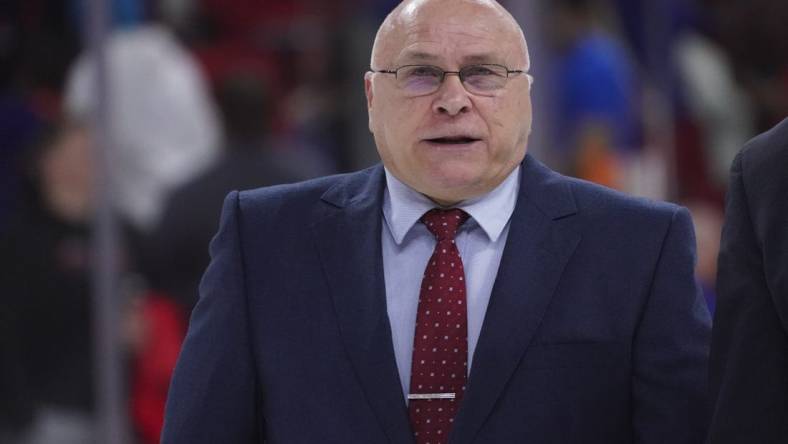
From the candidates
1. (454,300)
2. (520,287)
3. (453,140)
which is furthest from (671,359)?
(453,140)

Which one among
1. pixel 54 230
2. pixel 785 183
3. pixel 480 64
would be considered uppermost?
pixel 480 64

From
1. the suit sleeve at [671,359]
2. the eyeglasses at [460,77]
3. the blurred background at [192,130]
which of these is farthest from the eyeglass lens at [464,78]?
the blurred background at [192,130]

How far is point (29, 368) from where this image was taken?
5.88 meters

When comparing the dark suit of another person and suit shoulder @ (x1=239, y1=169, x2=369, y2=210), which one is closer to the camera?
the dark suit of another person

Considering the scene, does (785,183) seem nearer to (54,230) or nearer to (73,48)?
(54,230)

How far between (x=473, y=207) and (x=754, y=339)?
1.86 feet

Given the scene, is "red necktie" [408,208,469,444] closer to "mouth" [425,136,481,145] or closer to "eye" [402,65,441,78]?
"mouth" [425,136,481,145]

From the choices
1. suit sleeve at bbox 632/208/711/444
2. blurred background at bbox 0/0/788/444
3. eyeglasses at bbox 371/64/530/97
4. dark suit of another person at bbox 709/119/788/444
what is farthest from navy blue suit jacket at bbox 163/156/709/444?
blurred background at bbox 0/0/788/444

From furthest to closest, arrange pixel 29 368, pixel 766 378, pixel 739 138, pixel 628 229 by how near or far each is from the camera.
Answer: pixel 739 138, pixel 29 368, pixel 628 229, pixel 766 378

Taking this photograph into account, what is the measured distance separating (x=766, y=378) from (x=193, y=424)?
1.02 metres

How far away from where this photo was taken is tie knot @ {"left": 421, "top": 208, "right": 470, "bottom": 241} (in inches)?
131

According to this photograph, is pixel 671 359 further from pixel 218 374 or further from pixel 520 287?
pixel 218 374

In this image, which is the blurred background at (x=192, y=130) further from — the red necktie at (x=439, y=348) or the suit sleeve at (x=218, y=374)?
the red necktie at (x=439, y=348)

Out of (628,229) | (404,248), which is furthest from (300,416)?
(628,229)
